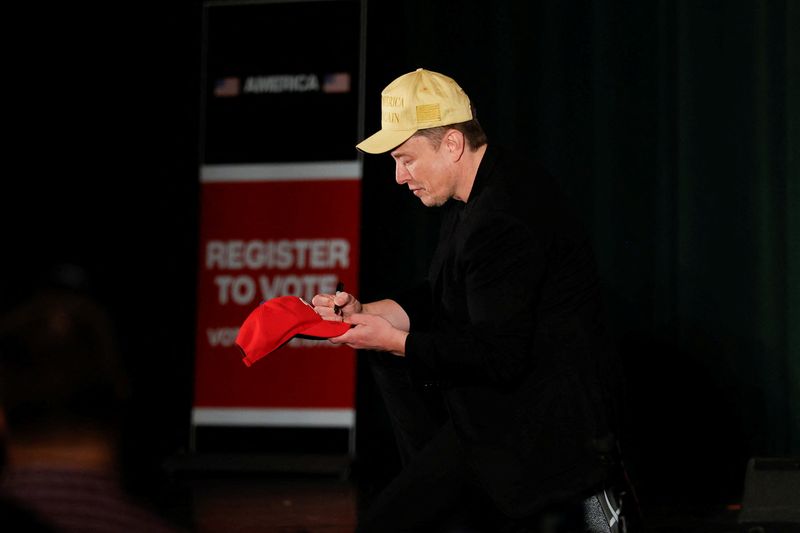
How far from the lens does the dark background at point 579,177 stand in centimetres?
396

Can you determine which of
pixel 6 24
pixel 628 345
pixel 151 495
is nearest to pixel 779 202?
pixel 628 345

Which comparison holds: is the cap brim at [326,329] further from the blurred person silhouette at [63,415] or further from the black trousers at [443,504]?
the blurred person silhouette at [63,415]

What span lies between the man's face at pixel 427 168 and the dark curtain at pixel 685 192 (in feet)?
6.99

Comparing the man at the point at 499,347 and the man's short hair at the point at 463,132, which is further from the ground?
the man's short hair at the point at 463,132

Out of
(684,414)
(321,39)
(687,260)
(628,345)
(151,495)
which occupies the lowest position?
(151,495)

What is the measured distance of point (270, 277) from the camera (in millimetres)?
4484

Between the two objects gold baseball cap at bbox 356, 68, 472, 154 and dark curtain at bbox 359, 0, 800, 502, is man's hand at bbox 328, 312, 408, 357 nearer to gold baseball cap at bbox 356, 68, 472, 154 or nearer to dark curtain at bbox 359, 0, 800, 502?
gold baseball cap at bbox 356, 68, 472, 154

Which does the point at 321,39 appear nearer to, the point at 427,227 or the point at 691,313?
the point at 427,227

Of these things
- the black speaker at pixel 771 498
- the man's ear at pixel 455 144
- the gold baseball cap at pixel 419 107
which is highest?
the gold baseball cap at pixel 419 107

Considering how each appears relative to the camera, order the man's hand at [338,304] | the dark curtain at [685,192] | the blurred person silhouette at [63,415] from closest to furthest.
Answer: the blurred person silhouette at [63,415]
the man's hand at [338,304]
the dark curtain at [685,192]

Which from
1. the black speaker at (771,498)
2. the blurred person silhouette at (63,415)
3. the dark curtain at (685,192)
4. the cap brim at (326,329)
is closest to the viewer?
the blurred person silhouette at (63,415)

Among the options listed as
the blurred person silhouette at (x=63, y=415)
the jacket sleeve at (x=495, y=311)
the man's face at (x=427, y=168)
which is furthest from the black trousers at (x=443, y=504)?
the blurred person silhouette at (x=63, y=415)

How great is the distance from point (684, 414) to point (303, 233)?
174 cm

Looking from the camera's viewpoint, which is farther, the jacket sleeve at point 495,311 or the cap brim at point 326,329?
the cap brim at point 326,329
